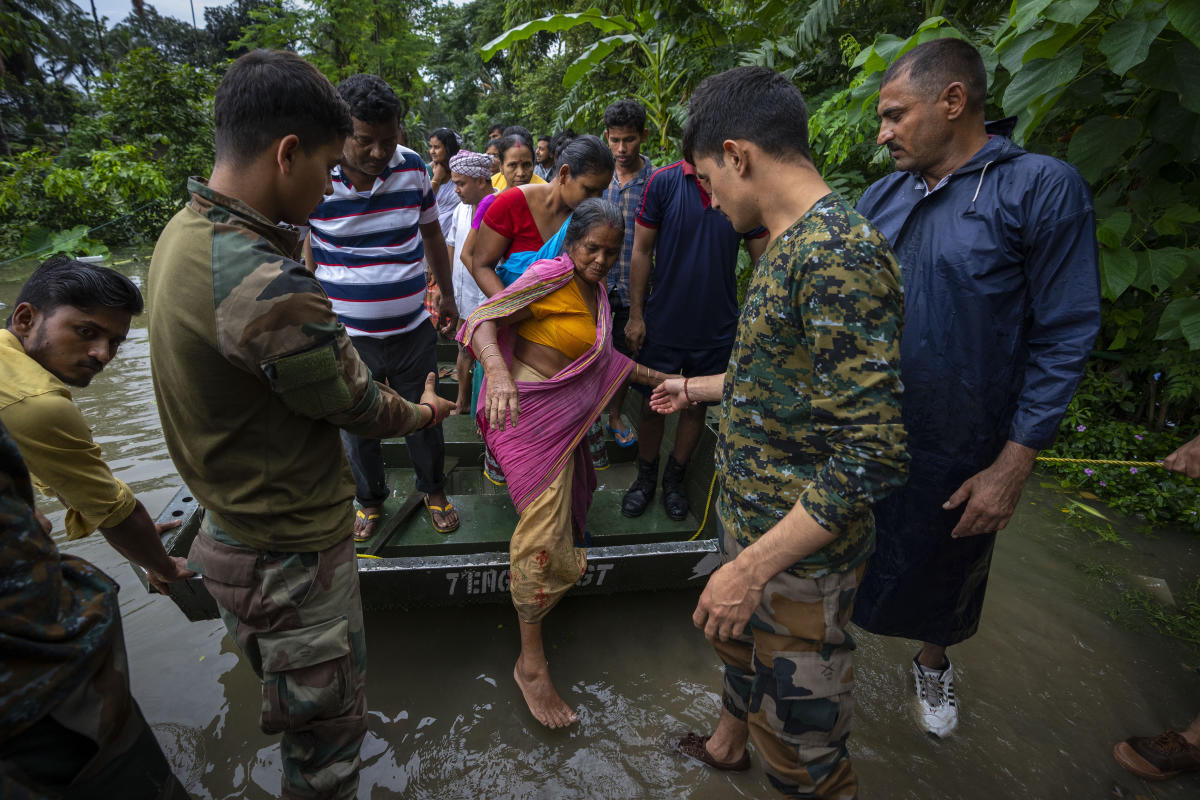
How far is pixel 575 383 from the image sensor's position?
2.43 metres

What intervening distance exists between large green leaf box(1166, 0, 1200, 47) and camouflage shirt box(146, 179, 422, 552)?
2.58 meters

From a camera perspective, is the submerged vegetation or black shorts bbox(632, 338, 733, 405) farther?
black shorts bbox(632, 338, 733, 405)

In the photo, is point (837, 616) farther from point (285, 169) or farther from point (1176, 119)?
point (1176, 119)

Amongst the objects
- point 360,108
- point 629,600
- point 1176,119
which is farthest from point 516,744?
point 1176,119

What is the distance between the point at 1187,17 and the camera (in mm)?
1732

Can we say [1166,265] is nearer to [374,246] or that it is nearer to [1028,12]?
[1028,12]

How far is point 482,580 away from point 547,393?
834 millimetres

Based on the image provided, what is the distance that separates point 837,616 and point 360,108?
8.03 ft

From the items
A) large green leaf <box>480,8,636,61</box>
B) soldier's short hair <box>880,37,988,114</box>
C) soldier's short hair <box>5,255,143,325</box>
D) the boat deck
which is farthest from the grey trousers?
large green leaf <box>480,8,636,61</box>

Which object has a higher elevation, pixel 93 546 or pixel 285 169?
pixel 285 169

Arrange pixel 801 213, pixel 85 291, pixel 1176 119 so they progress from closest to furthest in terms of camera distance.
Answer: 1. pixel 801 213
2. pixel 85 291
3. pixel 1176 119

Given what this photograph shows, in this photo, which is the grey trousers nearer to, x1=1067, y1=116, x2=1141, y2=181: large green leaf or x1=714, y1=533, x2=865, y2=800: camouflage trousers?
x1=714, y1=533, x2=865, y2=800: camouflage trousers

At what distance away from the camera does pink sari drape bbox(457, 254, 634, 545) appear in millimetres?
2293

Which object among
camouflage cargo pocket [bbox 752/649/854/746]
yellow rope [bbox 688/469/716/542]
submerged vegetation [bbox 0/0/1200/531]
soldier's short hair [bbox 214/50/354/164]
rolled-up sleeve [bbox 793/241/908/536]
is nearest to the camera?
rolled-up sleeve [bbox 793/241/908/536]
